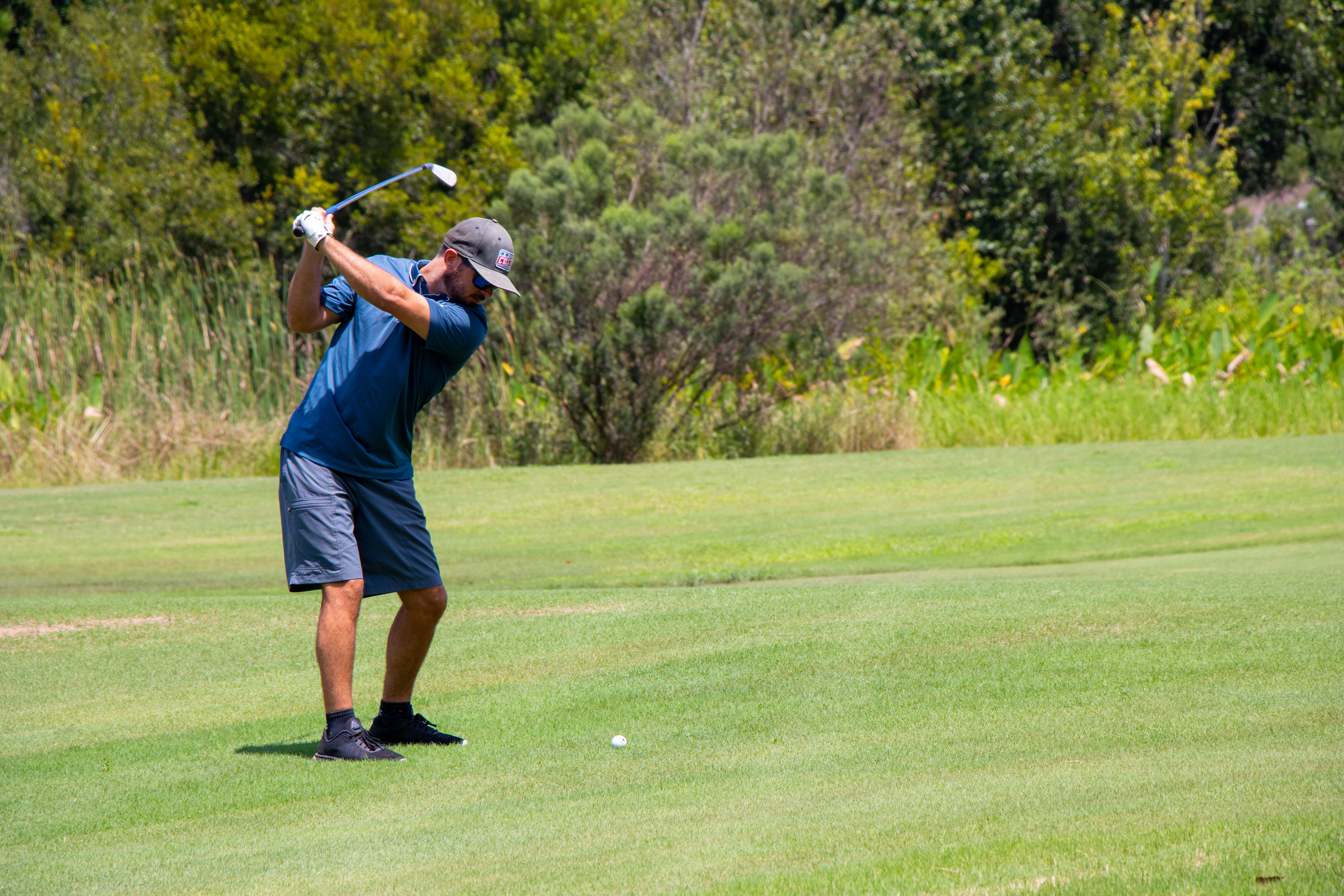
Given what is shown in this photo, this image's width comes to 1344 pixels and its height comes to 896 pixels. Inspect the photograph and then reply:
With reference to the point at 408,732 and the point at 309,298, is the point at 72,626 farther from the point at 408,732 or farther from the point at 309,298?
the point at 309,298

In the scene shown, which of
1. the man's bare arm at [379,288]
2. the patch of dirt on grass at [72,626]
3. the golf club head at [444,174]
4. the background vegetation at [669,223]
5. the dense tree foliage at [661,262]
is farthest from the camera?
the background vegetation at [669,223]

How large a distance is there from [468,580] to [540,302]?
277 inches

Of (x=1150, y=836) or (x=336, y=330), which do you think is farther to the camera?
(x=336, y=330)

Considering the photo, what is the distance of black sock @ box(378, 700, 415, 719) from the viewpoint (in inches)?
211

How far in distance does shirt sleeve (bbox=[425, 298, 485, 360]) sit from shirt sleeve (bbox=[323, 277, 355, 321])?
0.33 metres

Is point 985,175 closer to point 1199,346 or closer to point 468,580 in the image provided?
point 1199,346

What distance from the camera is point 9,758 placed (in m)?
5.19

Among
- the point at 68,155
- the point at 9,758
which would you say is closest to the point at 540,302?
the point at 68,155

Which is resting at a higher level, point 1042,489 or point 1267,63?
point 1267,63

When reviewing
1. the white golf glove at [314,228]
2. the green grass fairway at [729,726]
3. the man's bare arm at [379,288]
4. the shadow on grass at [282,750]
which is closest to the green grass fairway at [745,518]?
the green grass fairway at [729,726]

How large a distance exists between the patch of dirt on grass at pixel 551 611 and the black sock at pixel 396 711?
8.29ft

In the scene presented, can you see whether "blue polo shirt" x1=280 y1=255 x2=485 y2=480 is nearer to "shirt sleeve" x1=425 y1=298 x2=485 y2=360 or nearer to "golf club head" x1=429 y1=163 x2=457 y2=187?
"shirt sleeve" x1=425 y1=298 x2=485 y2=360

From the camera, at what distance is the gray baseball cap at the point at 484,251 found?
5246 mm

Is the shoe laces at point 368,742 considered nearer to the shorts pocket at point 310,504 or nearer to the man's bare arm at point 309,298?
the shorts pocket at point 310,504
